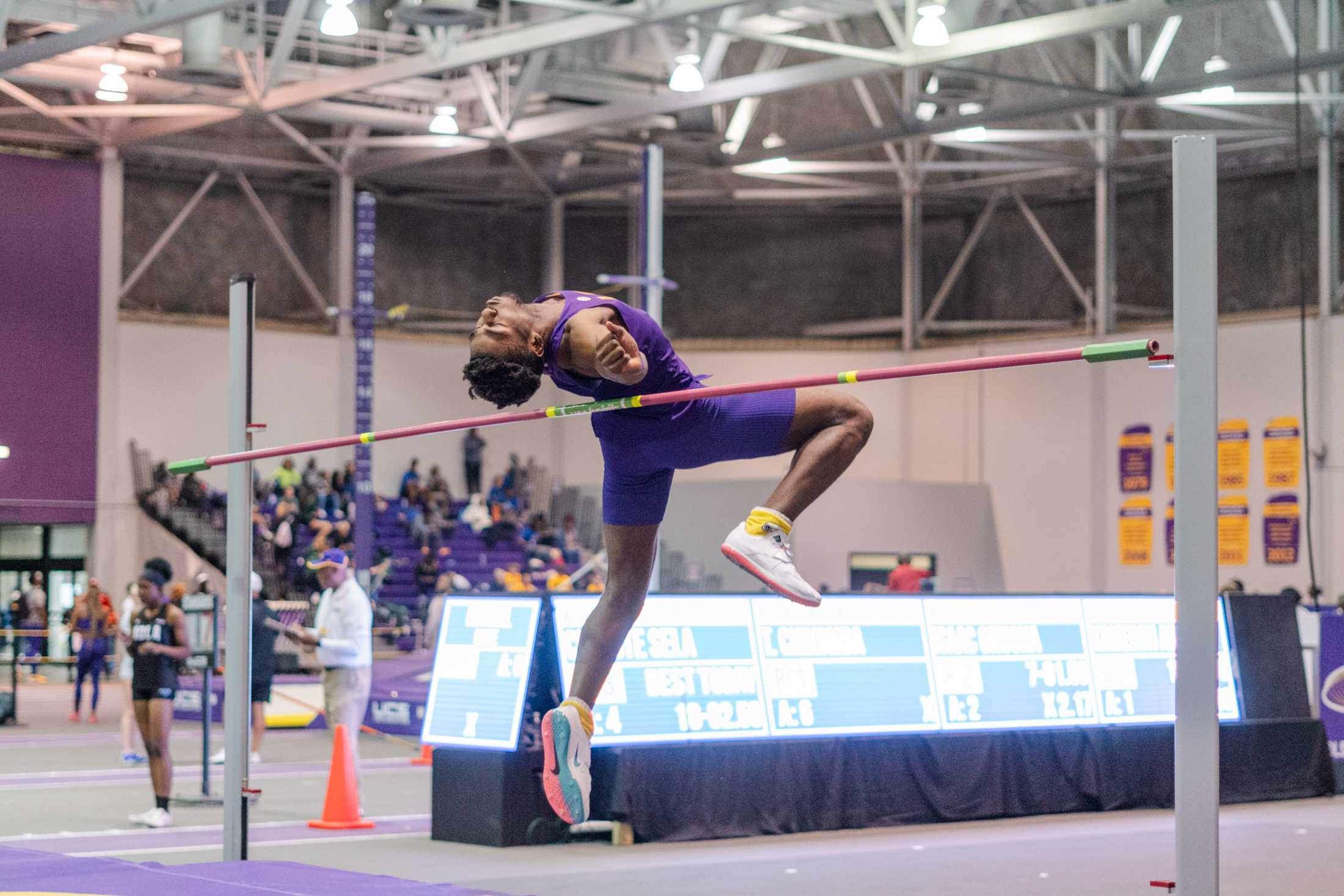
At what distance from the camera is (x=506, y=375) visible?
194 inches

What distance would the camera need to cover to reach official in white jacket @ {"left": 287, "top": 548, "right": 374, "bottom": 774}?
35.3 ft

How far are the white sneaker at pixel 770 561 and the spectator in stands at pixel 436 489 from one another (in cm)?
2233

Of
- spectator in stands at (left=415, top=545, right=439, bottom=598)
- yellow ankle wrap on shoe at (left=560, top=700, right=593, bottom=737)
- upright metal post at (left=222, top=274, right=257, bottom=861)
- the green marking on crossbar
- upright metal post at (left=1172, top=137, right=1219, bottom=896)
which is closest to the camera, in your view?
the green marking on crossbar

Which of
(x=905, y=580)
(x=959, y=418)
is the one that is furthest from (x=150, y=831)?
(x=959, y=418)

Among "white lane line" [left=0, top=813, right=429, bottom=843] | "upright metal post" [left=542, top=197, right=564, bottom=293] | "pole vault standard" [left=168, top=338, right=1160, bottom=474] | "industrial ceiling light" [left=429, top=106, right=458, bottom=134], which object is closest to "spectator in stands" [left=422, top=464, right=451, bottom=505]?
"upright metal post" [left=542, top=197, right=564, bottom=293]

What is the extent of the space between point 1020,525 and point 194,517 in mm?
13052

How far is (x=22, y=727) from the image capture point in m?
16.8

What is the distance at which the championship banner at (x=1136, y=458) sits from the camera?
25594 mm

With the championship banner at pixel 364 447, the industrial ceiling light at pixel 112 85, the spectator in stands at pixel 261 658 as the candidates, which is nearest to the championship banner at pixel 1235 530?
the championship banner at pixel 364 447

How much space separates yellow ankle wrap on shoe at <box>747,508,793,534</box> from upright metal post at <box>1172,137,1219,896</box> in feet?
3.62

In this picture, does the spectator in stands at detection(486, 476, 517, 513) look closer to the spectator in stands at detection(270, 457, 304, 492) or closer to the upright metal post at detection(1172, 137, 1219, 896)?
the spectator in stands at detection(270, 457, 304, 492)

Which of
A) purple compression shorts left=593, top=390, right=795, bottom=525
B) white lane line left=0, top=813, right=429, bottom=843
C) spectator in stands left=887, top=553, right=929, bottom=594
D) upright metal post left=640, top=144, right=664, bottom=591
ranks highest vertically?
upright metal post left=640, top=144, right=664, bottom=591

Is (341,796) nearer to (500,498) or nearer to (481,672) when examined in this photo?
(481,672)

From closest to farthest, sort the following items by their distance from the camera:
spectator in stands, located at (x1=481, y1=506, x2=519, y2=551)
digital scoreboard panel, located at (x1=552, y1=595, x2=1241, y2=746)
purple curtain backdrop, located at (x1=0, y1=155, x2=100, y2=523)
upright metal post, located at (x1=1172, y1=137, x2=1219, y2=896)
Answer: upright metal post, located at (x1=1172, y1=137, x2=1219, y2=896) < digital scoreboard panel, located at (x1=552, y1=595, x2=1241, y2=746) < purple curtain backdrop, located at (x1=0, y1=155, x2=100, y2=523) < spectator in stands, located at (x1=481, y1=506, x2=519, y2=551)
